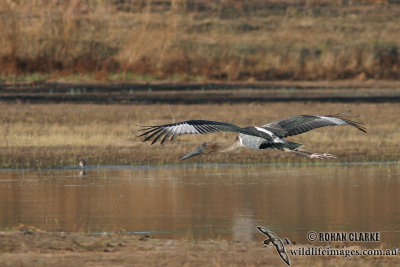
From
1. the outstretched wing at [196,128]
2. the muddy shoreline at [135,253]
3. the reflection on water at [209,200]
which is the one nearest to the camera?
the muddy shoreline at [135,253]

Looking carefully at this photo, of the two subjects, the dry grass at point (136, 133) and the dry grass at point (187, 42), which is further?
the dry grass at point (187, 42)

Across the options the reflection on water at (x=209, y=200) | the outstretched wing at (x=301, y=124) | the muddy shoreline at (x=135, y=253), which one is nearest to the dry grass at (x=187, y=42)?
the reflection on water at (x=209, y=200)

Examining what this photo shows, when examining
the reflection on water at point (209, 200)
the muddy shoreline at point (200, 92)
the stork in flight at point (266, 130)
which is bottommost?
the reflection on water at point (209, 200)

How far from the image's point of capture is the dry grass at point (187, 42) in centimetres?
3300

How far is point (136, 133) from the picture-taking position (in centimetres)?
1898

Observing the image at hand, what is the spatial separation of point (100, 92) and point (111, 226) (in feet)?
58.6

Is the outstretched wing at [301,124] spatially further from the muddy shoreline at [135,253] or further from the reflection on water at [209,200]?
the muddy shoreline at [135,253]

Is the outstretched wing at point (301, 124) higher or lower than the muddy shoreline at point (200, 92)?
lower

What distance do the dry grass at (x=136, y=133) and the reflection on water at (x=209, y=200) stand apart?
83 cm

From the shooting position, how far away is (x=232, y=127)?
8.84 meters

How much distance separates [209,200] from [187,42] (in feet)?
78.9

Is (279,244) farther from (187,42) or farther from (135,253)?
(187,42)

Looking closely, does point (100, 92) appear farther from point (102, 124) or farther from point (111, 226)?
point (111, 226)

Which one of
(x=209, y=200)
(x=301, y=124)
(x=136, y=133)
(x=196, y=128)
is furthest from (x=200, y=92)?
(x=196, y=128)
